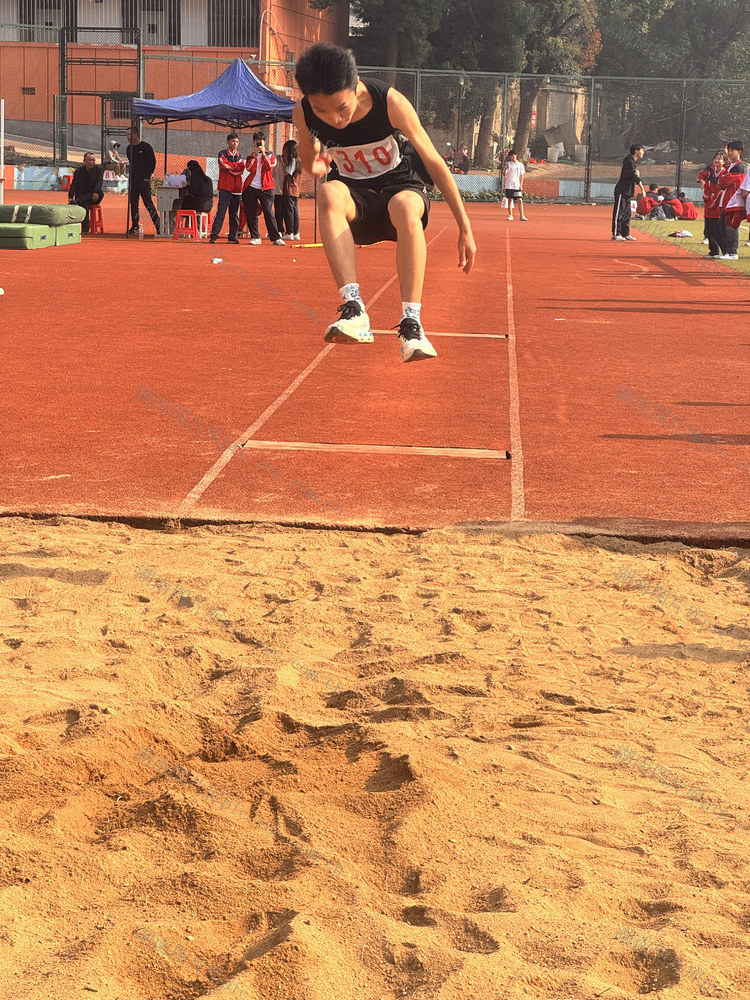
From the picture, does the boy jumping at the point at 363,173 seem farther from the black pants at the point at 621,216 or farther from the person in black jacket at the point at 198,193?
the black pants at the point at 621,216

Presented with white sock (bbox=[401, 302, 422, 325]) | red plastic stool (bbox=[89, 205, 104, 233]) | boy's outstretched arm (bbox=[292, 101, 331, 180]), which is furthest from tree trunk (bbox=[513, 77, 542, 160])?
boy's outstretched arm (bbox=[292, 101, 331, 180])

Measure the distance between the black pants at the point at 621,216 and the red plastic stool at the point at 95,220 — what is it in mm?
10822

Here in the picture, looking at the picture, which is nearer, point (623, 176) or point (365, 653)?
point (365, 653)

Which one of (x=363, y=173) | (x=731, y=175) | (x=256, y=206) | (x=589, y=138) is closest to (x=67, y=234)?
(x=256, y=206)

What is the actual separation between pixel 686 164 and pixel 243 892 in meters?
49.0

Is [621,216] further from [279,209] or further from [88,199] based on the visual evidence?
[88,199]

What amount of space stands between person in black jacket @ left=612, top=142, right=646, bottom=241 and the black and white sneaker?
65.5 ft

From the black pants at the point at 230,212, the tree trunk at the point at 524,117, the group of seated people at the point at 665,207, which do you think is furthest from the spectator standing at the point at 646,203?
the black pants at the point at 230,212

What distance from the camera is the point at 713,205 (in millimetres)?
20609

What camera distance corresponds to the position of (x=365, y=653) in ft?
15.2

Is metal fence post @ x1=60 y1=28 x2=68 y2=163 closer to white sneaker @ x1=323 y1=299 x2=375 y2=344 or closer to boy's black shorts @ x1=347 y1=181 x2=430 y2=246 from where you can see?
boy's black shorts @ x1=347 y1=181 x2=430 y2=246

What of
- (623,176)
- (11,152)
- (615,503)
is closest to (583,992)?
(615,503)

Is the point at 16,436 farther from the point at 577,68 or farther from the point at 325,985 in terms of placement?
the point at 577,68

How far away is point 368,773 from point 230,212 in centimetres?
1962
